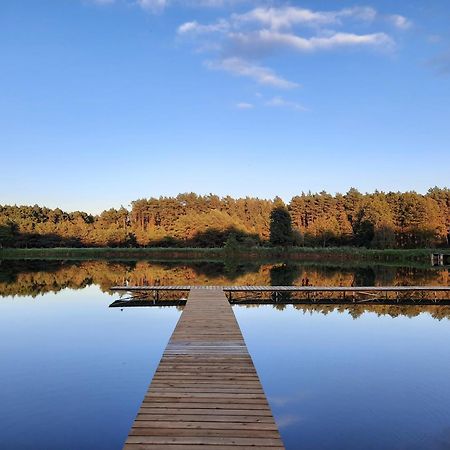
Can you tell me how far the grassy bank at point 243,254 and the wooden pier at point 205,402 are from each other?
3063 centimetres

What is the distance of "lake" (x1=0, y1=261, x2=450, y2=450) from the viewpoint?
5.31 metres

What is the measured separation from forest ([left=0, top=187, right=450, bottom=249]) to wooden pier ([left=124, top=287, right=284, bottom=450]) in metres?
32.9

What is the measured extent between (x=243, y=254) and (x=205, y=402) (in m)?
35.2

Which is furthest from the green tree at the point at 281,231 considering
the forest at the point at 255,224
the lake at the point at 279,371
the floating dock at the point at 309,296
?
the lake at the point at 279,371

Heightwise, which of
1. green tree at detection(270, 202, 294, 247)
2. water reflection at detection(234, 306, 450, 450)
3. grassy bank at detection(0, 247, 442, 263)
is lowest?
water reflection at detection(234, 306, 450, 450)

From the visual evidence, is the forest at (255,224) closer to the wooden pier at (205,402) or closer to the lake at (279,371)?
the lake at (279,371)

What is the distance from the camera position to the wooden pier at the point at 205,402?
3.89 m

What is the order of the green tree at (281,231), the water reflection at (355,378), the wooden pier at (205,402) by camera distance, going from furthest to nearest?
the green tree at (281,231)
the water reflection at (355,378)
the wooden pier at (205,402)

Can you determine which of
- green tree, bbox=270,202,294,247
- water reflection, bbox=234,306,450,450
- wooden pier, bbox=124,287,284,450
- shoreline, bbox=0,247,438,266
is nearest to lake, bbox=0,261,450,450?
water reflection, bbox=234,306,450,450

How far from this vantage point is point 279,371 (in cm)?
771

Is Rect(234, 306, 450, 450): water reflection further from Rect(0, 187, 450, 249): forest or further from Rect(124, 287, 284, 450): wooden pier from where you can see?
Rect(0, 187, 450, 249): forest

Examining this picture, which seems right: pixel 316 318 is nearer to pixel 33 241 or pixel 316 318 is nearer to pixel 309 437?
pixel 309 437

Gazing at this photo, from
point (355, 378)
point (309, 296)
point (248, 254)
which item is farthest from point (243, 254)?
point (355, 378)

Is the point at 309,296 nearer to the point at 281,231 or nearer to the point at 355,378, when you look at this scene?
the point at 355,378
